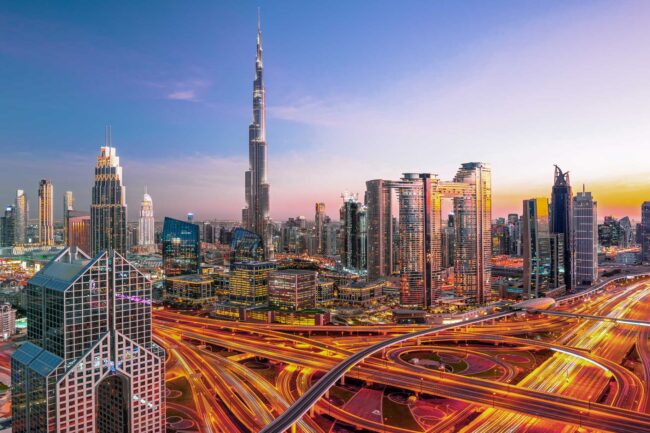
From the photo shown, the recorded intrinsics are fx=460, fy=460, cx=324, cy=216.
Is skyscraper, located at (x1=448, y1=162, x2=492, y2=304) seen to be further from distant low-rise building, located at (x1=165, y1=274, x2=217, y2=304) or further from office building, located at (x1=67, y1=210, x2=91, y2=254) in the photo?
office building, located at (x1=67, y1=210, x2=91, y2=254)

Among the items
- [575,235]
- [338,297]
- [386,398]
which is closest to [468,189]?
[575,235]

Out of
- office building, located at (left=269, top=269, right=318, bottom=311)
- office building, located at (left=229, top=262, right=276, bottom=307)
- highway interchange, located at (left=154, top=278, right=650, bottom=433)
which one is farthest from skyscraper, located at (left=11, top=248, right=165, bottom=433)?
office building, located at (left=229, top=262, right=276, bottom=307)

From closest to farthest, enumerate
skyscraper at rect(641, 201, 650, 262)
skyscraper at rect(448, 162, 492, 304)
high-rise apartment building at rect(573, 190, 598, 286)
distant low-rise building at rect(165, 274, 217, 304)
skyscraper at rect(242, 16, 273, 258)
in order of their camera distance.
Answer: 1. distant low-rise building at rect(165, 274, 217, 304)
2. skyscraper at rect(448, 162, 492, 304)
3. high-rise apartment building at rect(573, 190, 598, 286)
4. skyscraper at rect(641, 201, 650, 262)
5. skyscraper at rect(242, 16, 273, 258)

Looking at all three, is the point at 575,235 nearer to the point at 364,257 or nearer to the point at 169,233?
the point at 364,257

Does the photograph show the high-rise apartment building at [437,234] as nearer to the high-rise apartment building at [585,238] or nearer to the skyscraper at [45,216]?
the high-rise apartment building at [585,238]

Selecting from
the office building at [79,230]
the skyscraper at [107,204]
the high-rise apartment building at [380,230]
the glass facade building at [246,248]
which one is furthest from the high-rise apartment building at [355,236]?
the office building at [79,230]

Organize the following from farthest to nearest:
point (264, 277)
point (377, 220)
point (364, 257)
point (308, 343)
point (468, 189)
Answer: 1. point (364, 257)
2. point (377, 220)
3. point (468, 189)
4. point (264, 277)
5. point (308, 343)
